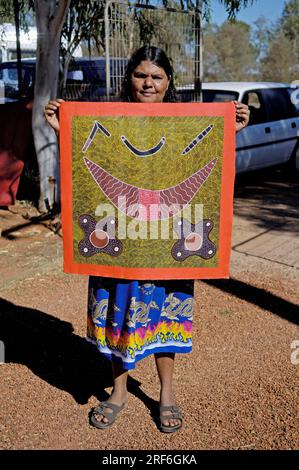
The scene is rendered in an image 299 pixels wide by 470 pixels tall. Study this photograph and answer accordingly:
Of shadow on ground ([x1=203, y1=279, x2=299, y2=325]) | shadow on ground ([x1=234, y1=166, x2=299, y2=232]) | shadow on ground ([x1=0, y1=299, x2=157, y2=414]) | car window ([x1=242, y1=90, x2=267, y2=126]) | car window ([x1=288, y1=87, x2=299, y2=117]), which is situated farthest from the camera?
car window ([x1=288, y1=87, x2=299, y2=117])

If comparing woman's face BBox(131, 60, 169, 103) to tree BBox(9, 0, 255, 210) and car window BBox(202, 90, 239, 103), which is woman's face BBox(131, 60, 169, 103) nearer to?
tree BBox(9, 0, 255, 210)

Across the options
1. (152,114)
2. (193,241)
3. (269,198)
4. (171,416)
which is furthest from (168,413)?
(269,198)

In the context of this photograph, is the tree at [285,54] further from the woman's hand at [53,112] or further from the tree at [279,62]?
the woman's hand at [53,112]

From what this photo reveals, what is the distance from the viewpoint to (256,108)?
9.66 meters

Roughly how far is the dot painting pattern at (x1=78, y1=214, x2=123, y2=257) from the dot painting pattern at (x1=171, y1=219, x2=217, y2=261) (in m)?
0.28

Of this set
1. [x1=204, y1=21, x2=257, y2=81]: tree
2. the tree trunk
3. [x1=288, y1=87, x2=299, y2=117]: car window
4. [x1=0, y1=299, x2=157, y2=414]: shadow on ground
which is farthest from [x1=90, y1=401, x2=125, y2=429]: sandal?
[x1=204, y1=21, x2=257, y2=81]: tree

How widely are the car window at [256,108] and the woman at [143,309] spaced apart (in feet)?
21.9

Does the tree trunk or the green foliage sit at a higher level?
the green foliage

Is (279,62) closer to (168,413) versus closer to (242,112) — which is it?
(242,112)

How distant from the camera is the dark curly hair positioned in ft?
8.98

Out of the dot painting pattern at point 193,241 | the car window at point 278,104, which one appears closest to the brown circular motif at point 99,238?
the dot painting pattern at point 193,241

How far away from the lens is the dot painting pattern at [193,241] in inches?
109

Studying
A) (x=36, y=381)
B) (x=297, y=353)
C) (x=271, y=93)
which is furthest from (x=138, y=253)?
(x=271, y=93)

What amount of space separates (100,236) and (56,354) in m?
1.41
